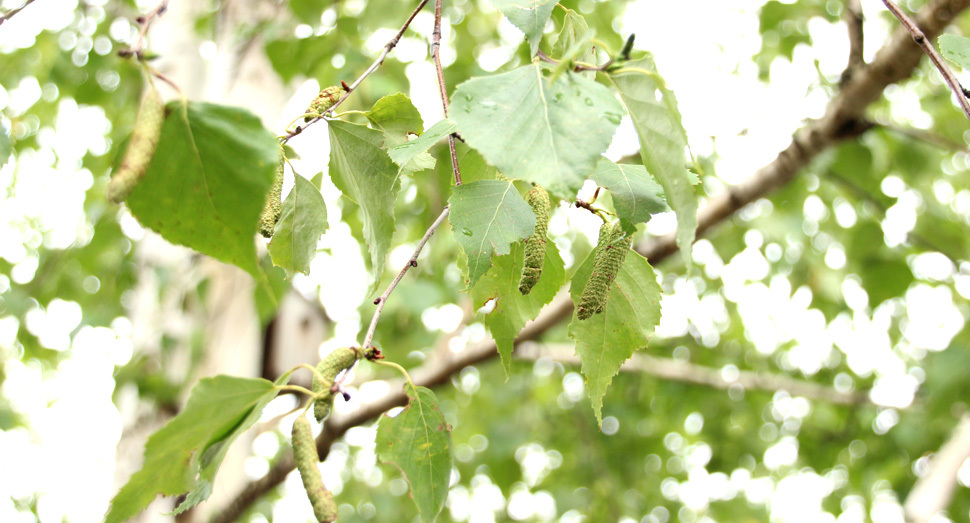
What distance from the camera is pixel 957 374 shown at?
207cm

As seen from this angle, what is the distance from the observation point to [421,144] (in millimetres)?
779

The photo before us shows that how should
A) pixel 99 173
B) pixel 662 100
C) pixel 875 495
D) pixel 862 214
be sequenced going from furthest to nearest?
1. pixel 875 495
2. pixel 99 173
3. pixel 862 214
4. pixel 662 100

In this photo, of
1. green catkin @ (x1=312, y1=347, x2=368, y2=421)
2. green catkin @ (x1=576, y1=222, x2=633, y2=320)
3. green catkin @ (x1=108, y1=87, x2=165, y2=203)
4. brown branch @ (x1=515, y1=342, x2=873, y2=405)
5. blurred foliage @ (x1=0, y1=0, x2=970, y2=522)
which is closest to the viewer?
green catkin @ (x1=108, y1=87, x2=165, y2=203)

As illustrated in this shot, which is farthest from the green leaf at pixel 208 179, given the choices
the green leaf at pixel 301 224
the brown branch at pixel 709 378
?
the brown branch at pixel 709 378

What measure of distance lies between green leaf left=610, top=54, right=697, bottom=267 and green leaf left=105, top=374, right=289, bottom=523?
0.46 meters

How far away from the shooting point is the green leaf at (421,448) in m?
0.81

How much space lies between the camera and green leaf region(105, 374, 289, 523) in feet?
2.23

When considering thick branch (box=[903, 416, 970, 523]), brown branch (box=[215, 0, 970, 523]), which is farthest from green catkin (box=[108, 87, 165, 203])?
thick branch (box=[903, 416, 970, 523])

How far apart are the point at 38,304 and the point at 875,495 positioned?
531 cm

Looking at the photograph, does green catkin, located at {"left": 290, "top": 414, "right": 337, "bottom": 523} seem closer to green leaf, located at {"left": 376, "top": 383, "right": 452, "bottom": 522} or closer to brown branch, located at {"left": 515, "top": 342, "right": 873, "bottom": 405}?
green leaf, located at {"left": 376, "top": 383, "right": 452, "bottom": 522}

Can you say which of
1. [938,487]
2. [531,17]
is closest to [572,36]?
[531,17]

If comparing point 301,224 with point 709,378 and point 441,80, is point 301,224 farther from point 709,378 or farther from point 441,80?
point 709,378

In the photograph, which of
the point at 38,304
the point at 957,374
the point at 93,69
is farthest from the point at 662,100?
the point at 38,304

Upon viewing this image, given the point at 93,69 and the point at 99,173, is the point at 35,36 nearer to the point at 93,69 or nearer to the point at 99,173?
the point at 99,173
